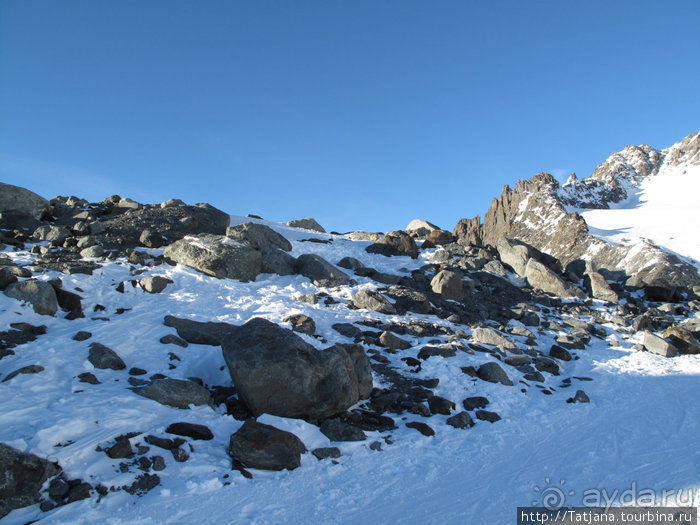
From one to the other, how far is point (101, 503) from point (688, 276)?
8201 centimetres

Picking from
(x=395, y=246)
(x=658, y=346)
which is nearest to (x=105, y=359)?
(x=658, y=346)

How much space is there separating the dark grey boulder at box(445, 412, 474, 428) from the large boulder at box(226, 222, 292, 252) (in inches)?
523

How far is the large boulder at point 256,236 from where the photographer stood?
20391 millimetres

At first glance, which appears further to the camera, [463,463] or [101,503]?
[463,463]

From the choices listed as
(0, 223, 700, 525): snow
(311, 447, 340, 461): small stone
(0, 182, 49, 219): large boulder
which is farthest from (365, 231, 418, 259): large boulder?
(0, 182, 49, 219): large boulder

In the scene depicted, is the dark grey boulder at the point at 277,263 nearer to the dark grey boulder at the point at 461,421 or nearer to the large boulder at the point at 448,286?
the large boulder at the point at 448,286

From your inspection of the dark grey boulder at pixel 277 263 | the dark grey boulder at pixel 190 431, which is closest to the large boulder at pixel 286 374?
the dark grey boulder at pixel 190 431

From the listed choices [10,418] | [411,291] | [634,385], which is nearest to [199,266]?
[411,291]

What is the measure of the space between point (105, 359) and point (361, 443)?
20.6ft

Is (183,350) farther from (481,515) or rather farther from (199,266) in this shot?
(481,515)

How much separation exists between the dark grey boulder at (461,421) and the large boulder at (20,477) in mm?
7420

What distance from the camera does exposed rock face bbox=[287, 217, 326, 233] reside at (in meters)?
36.7

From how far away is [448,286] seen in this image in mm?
19062

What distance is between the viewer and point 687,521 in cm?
545
